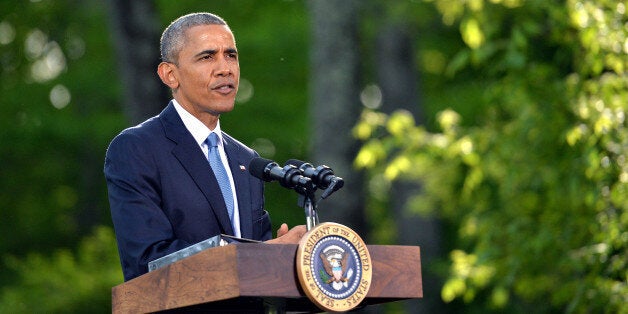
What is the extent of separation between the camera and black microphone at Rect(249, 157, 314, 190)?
4304 millimetres

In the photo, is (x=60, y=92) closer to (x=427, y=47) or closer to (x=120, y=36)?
(x=427, y=47)

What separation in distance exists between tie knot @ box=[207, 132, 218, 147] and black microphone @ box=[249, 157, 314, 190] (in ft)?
1.47

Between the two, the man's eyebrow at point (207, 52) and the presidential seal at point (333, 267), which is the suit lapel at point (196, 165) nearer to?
the man's eyebrow at point (207, 52)

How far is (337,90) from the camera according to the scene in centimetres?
1317

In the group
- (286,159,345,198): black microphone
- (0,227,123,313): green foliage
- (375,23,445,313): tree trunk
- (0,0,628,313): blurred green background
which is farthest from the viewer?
(375,23,445,313): tree trunk

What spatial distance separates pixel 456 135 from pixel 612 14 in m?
1.99

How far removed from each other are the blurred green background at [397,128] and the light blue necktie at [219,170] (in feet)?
13.2

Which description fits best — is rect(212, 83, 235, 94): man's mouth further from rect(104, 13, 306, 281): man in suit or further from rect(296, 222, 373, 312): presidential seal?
rect(296, 222, 373, 312): presidential seal

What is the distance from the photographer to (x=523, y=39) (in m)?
8.81

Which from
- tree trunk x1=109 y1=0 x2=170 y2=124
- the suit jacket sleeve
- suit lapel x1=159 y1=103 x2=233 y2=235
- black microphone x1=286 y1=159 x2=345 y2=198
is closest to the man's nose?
suit lapel x1=159 y1=103 x2=233 y2=235

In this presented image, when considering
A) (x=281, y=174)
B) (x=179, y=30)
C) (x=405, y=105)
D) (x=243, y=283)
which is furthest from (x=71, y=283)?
(x=243, y=283)

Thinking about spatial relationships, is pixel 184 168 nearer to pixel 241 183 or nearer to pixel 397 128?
pixel 241 183

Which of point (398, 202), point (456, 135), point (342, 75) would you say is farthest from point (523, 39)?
point (398, 202)

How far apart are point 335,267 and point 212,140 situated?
98 centimetres
